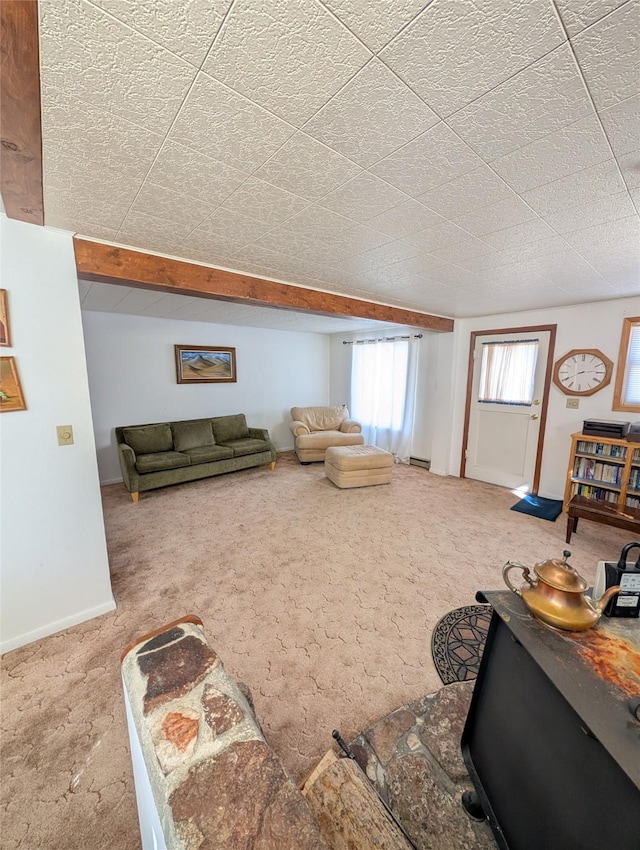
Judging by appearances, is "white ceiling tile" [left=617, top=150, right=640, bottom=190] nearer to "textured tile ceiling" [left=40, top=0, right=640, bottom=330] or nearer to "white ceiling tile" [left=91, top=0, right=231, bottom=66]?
"textured tile ceiling" [left=40, top=0, right=640, bottom=330]

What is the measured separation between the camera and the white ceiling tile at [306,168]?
109 cm

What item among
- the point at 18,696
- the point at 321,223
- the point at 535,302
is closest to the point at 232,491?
the point at 18,696

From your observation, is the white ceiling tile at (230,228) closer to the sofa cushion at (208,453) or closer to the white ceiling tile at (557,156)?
the white ceiling tile at (557,156)

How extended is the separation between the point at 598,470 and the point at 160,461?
4.76 metres

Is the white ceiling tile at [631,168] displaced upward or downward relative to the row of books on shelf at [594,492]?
upward

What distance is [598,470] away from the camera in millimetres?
3188

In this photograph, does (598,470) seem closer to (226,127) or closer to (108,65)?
(226,127)

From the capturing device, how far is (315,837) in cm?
58

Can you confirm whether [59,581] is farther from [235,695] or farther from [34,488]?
[235,695]

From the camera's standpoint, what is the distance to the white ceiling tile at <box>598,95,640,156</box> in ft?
2.98

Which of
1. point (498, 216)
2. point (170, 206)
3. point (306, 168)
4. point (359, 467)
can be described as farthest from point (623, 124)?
point (359, 467)

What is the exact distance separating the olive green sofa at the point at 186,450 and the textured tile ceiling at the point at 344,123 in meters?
2.74

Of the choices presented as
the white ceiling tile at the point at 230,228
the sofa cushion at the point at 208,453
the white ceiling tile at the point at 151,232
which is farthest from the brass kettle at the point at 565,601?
the sofa cushion at the point at 208,453

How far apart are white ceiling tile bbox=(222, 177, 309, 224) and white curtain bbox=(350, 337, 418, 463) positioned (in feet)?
12.7
